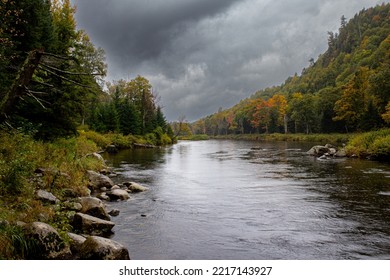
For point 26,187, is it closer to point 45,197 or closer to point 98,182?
point 45,197

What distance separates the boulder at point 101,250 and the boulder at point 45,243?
0.34 metres

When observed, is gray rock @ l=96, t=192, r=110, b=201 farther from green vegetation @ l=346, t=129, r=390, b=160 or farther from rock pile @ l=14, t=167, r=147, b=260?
green vegetation @ l=346, t=129, r=390, b=160

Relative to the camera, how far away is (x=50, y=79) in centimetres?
1541

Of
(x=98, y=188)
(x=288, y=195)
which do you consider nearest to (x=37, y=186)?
(x=98, y=188)

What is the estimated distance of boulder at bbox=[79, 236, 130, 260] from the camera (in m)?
6.63

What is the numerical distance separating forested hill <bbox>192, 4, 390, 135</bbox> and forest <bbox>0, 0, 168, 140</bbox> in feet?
125

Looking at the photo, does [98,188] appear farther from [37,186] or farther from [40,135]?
[40,135]

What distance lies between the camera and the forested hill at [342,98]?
4888cm

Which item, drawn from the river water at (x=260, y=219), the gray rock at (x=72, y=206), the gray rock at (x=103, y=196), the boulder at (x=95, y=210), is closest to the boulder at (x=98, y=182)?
the gray rock at (x=103, y=196)

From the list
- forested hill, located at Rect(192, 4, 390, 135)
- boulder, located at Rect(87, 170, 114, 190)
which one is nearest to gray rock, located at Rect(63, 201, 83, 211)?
boulder, located at Rect(87, 170, 114, 190)

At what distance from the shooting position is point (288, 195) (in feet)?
44.7

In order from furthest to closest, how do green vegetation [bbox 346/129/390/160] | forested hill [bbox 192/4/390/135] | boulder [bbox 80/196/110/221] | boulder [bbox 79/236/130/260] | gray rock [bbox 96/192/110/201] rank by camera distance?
forested hill [bbox 192/4/390/135] < green vegetation [bbox 346/129/390/160] < gray rock [bbox 96/192/110/201] < boulder [bbox 80/196/110/221] < boulder [bbox 79/236/130/260]

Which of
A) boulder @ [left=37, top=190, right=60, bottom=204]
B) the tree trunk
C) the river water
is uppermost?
the tree trunk

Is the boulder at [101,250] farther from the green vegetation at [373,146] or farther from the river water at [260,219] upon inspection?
the green vegetation at [373,146]
